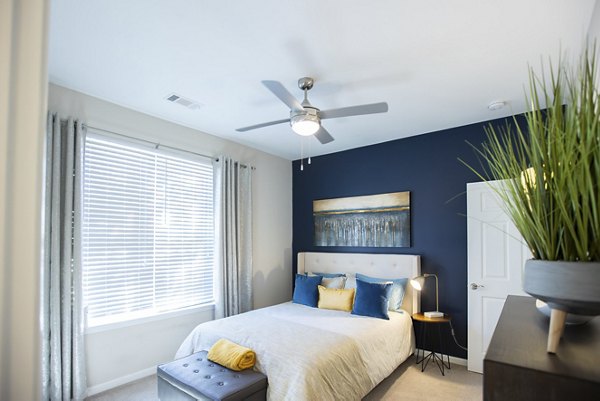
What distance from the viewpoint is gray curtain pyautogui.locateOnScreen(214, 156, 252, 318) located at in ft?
13.0

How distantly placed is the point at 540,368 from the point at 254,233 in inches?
165

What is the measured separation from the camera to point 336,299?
3.80 meters

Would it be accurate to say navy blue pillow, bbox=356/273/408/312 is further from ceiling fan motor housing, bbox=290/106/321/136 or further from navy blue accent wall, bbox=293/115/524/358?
ceiling fan motor housing, bbox=290/106/321/136

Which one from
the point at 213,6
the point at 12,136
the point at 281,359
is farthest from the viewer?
the point at 281,359

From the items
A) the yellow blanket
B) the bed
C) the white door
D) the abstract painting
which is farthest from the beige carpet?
the abstract painting

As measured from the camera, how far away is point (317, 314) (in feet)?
11.7

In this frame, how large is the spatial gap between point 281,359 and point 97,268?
1858mm

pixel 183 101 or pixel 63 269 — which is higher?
pixel 183 101

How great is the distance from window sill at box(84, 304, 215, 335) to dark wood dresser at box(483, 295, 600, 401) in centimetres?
326

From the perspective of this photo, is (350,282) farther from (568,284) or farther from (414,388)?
(568,284)

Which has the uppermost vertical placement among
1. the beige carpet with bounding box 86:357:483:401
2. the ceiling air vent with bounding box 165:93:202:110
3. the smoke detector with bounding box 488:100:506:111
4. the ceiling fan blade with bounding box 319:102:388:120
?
the ceiling air vent with bounding box 165:93:202:110

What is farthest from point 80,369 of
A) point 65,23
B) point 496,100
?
point 496,100

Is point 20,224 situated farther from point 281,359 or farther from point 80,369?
point 80,369

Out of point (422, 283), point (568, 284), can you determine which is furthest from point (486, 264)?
point (568, 284)
